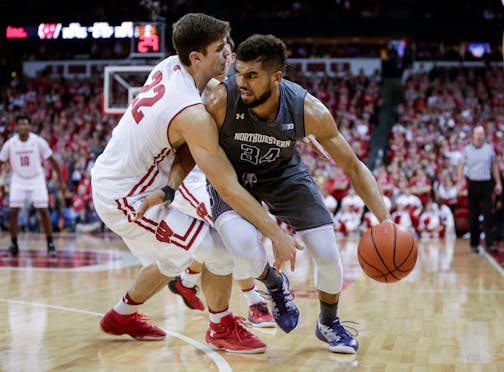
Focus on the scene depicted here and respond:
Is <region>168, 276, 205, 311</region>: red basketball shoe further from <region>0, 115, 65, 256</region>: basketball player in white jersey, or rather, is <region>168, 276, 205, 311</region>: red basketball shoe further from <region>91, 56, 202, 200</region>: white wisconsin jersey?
<region>0, 115, 65, 256</region>: basketball player in white jersey

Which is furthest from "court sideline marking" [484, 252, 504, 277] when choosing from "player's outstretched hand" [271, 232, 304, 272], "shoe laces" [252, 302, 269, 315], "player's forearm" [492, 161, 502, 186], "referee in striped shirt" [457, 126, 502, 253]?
"player's outstretched hand" [271, 232, 304, 272]

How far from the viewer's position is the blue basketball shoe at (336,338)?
14.1 ft

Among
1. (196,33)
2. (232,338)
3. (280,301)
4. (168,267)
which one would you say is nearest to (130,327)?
(168,267)

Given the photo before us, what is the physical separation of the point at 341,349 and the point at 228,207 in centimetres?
102

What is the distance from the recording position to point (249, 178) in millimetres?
4406

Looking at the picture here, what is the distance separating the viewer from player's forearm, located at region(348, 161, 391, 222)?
421 cm

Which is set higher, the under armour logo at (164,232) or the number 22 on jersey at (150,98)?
the number 22 on jersey at (150,98)

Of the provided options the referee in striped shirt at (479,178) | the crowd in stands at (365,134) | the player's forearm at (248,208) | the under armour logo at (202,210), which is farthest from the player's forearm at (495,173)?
the player's forearm at (248,208)

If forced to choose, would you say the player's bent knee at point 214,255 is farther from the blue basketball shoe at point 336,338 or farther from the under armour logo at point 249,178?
the blue basketball shoe at point 336,338

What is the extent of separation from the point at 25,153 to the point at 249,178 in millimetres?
6310

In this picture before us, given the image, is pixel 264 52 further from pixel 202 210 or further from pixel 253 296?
pixel 253 296

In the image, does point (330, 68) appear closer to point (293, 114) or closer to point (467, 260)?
point (467, 260)

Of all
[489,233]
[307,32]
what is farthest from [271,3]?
[489,233]

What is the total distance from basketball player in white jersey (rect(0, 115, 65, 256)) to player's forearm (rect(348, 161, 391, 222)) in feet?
20.6
